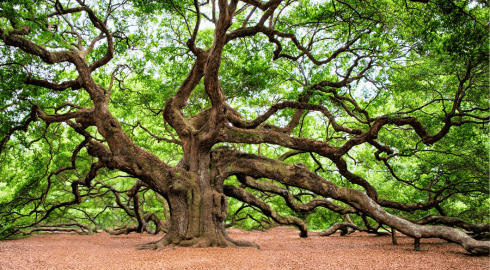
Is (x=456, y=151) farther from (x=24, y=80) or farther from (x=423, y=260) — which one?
(x=24, y=80)

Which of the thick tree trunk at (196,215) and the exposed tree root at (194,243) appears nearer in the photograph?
the exposed tree root at (194,243)

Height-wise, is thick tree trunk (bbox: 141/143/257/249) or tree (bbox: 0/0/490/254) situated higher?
tree (bbox: 0/0/490/254)

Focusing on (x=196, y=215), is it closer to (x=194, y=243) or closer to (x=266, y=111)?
(x=194, y=243)

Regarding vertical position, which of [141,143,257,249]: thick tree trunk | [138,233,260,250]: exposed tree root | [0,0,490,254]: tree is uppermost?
[0,0,490,254]: tree

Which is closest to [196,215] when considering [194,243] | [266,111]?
[194,243]

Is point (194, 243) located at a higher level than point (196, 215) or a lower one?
lower

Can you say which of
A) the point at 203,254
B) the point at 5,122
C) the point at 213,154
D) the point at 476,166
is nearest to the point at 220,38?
the point at 213,154

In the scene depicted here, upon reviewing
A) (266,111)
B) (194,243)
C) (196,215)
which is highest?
(266,111)

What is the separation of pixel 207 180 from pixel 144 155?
1565 millimetres

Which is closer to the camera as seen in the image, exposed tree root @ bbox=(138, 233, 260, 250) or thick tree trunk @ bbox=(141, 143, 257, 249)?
exposed tree root @ bbox=(138, 233, 260, 250)

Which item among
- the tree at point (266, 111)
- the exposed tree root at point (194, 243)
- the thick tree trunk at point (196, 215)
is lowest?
the exposed tree root at point (194, 243)

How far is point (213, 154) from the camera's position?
708cm

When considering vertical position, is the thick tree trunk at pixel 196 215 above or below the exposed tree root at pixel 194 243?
above

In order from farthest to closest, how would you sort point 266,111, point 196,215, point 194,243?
point 266,111
point 196,215
point 194,243
